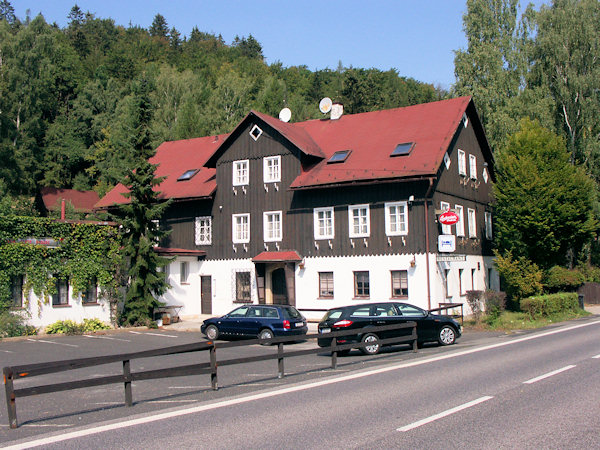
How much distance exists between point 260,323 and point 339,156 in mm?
12612

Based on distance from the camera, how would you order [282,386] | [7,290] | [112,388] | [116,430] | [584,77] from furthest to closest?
[584,77], [7,290], [112,388], [282,386], [116,430]

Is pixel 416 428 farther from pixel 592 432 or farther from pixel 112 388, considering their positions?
pixel 112 388

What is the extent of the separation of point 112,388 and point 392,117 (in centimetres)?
2520

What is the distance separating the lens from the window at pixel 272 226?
32812mm

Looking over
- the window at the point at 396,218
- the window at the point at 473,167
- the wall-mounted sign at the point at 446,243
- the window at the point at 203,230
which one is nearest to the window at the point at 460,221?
the window at the point at 473,167

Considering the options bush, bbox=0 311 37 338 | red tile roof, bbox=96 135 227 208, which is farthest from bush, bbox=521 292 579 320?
bush, bbox=0 311 37 338

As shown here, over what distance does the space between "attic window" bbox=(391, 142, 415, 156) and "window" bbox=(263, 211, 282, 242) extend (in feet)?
23.1

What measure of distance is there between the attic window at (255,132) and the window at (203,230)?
5339 millimetres

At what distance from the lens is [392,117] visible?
3459cm

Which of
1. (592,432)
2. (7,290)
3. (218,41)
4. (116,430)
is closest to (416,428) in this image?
(592,432)

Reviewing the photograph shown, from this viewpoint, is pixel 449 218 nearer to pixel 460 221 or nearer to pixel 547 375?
pixel 460 221

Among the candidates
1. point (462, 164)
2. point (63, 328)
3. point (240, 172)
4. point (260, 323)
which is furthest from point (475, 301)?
point (63, 328)

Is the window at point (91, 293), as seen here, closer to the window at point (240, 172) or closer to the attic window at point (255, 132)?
the window at point (240, 172)

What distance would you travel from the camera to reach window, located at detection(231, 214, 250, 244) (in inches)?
1329
